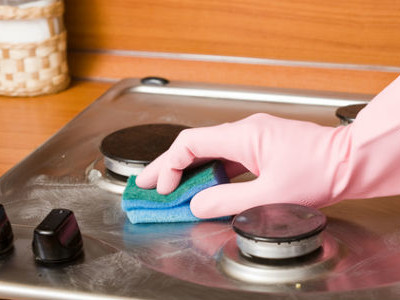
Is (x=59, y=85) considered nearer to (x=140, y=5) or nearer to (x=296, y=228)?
(x=140, y=5)

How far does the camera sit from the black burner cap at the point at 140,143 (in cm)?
91

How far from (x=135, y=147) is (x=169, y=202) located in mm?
130

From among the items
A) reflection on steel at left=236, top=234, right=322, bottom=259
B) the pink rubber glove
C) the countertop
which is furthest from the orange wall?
reflection on steel at left=236, top=234, right=322, bottom=259

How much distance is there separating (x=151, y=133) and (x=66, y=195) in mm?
146

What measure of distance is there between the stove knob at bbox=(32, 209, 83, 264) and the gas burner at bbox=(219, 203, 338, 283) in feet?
0.47

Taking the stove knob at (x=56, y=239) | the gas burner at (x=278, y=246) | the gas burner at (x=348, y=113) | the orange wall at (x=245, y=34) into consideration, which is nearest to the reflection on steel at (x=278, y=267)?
Answer: the gas burner at (x=278, y=246)

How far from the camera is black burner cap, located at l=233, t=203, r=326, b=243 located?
0.70 m

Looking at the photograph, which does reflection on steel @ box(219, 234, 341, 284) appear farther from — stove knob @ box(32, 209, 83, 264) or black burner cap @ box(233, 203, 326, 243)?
stove knob @ box(32, 209, 83, 264)

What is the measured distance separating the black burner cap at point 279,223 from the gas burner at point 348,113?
0.30 meters

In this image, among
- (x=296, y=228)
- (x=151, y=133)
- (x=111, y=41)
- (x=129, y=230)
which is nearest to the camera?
(x=296, y=228)


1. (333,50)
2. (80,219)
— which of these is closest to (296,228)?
(80,219)

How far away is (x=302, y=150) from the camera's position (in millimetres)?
771

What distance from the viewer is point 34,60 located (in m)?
1.19

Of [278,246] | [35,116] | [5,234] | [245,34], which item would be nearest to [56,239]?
[5,234]
